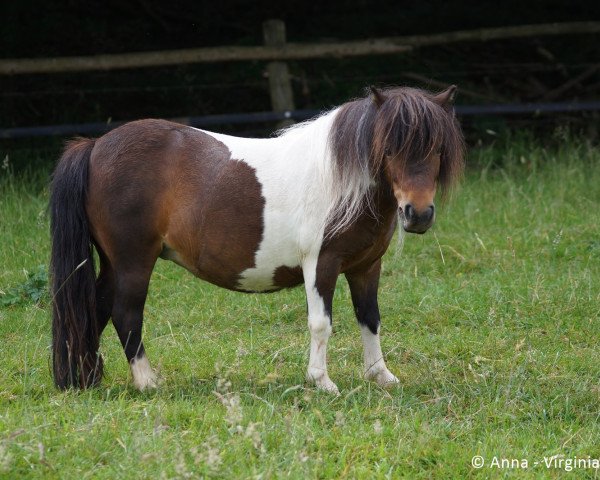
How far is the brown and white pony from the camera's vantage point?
4367mm

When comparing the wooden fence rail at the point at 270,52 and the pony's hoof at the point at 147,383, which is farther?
the wooden fence rail at the point at 270,52

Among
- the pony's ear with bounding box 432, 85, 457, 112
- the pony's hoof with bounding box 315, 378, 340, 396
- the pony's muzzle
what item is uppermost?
the pony's ear with bounding box 432, 85, 457, 112

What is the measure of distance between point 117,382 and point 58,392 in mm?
373

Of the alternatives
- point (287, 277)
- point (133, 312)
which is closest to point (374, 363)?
point (287, 277)

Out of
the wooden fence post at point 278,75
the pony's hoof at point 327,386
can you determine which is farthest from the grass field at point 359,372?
the wooden fence post at point 278,75

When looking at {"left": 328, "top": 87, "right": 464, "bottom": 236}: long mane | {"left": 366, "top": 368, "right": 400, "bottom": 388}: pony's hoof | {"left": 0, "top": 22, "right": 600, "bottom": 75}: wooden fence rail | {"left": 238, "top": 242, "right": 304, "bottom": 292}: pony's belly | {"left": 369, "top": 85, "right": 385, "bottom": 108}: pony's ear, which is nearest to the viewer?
{"left": 328, "top": 87, "right": 464, "bottom": 236}: long mane

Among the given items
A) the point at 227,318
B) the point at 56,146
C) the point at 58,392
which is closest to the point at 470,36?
the point at 56,146

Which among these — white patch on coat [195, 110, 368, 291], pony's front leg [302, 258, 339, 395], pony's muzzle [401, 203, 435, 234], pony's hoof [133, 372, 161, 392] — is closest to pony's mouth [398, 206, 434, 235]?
pony's muzzle [401, 203, 435, 234]

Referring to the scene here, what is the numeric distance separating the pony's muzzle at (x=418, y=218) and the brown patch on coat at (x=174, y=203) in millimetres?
811

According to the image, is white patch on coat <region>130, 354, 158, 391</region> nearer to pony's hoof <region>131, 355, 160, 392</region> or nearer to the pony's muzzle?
pony's hoof <region>131, 355, 160, 392</region>

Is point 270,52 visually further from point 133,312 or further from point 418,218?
point 418,218

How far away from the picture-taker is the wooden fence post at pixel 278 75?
361 inches

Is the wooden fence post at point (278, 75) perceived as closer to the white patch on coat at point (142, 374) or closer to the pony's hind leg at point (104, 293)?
the pony's hind leg at point (104, 293)

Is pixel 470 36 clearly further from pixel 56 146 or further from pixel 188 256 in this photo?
pixel 188 256
